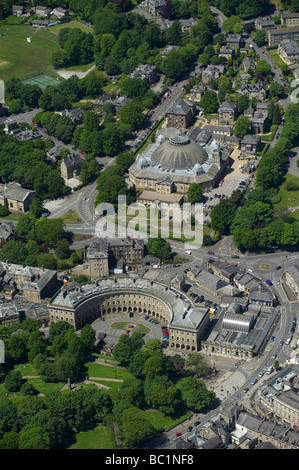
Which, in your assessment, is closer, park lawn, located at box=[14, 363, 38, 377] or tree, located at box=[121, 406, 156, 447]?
tree, located at box=[121, 406, 156, 447]

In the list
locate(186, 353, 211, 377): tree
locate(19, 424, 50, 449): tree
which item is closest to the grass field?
locate(186, 353, 211, 377): tree

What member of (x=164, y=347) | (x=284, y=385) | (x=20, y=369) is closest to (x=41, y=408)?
(x=20, y=369)

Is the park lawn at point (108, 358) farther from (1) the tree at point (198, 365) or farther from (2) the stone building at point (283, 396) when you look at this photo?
(2) the stone building at point (283, 396)

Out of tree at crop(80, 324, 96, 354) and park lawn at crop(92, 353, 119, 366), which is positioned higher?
tree at crop(80, 324, 96, 354)

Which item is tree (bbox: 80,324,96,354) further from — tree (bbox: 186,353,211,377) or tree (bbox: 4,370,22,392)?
tree (bbox: 186,353,211,377)

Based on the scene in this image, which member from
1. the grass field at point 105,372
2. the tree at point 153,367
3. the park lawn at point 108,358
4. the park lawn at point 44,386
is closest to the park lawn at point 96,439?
the park lawn at point 44,386
